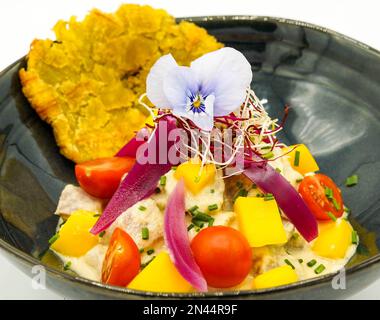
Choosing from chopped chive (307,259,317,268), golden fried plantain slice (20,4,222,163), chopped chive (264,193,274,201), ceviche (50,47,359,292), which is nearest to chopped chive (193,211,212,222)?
ceviche (50,47,359,292)

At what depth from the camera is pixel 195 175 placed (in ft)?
9.12

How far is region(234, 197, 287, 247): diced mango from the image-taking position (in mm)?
2621

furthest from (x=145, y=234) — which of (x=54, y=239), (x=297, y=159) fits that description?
(x=297, y=159)

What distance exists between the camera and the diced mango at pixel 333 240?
2.85 m

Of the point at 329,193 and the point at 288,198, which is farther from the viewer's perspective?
the point at 329,193

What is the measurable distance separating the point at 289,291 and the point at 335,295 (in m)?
0.25

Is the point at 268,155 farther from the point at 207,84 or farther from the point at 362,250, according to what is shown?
the point at 362,250

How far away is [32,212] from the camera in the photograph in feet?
10.1

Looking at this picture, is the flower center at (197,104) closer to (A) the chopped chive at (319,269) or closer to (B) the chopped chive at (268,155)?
(B) the chopped chive at (268,155)

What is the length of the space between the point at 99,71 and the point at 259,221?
4.57ft

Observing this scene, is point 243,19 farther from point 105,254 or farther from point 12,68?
point 105,254

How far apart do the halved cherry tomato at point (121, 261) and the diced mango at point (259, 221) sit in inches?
18.0

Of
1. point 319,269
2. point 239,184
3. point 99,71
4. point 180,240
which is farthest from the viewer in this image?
point 99,71

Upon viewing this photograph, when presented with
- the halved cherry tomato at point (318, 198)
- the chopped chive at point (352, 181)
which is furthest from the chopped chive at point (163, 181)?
the chopped chive at point (352, 181)
